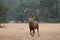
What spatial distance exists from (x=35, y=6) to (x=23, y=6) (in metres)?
1.32

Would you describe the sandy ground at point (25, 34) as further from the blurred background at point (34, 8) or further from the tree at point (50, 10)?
the tree at point (50, 10)

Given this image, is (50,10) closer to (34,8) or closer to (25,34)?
(34,8)

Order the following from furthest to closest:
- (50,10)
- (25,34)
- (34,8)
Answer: (50,10), (34,8), (25,34)

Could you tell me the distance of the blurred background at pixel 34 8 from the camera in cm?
2347

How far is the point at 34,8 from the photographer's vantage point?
23141mm

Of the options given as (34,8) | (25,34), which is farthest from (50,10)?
(25,34)

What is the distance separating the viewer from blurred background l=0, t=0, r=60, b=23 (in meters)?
23.5

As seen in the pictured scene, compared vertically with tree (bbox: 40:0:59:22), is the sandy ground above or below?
above

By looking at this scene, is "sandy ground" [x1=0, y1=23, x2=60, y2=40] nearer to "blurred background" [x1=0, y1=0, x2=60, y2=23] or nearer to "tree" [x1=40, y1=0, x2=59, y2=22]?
"blurred background" [x1=0, y1=0, x2=60, y2=23]

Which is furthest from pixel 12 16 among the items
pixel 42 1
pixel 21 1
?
pixel 42 1

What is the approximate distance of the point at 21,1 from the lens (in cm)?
2517

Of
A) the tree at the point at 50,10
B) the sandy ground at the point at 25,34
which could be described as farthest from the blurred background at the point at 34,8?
the sandy ground at the point at 25,34

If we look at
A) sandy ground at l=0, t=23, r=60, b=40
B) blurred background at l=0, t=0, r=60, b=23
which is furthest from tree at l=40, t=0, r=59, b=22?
sandy ground at l=0, t=23, r=60, b=40

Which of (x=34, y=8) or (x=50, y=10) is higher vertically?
(x=34, y=8)
